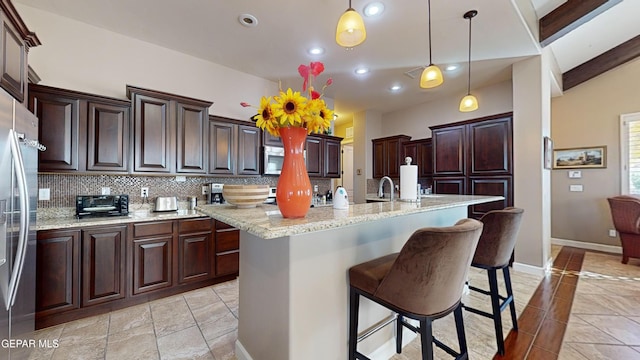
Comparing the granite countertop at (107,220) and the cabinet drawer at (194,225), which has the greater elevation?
the granite countertop at (107,220)

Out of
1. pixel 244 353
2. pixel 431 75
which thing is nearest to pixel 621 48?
pixel 431 75

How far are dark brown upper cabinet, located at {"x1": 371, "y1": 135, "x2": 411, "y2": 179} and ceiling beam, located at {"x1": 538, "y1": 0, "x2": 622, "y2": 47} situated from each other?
257 cm

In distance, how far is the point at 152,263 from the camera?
260cm

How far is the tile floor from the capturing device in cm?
183

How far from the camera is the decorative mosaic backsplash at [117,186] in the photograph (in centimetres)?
249

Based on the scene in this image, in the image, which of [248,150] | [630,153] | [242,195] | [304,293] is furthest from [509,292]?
[630,153]

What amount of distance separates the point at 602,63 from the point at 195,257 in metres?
7.19

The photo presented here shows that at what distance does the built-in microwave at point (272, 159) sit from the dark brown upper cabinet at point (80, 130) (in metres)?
1.65

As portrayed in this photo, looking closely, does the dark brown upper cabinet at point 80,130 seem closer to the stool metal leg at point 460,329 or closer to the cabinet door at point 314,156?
the cabinet door at point 314,156

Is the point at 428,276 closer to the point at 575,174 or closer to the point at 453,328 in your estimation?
the point at 453,328

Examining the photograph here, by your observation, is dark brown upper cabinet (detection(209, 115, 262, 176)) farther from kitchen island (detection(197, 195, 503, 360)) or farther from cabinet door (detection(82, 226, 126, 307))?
kitchen island (detection(197, 195, 503, 360))

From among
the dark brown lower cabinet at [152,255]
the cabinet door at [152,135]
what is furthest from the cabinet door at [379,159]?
the dark brown lower cabinet at [152,255]

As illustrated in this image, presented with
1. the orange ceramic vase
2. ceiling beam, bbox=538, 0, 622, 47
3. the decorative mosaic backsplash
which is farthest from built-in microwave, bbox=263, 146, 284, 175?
ceiling beam, bbox=538, 0, 622, 47

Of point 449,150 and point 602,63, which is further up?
point 602,63
